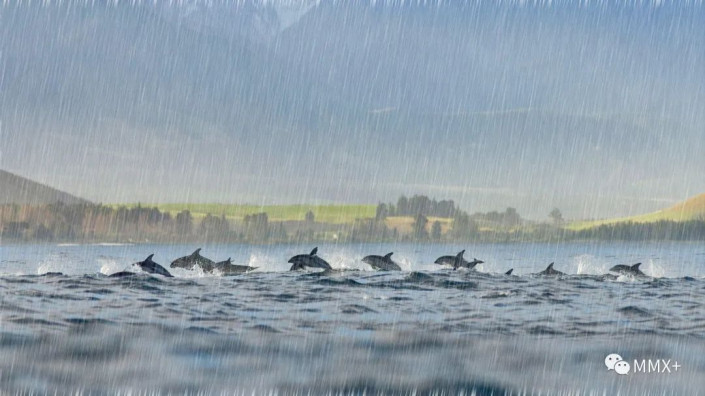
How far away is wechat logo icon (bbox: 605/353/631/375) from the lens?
18500 millimetres

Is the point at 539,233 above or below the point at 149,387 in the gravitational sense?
above

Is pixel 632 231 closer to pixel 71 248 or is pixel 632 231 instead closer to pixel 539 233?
pixel 539 233

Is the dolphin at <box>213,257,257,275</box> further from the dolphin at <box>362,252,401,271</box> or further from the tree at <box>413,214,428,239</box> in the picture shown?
the tree at <box>413,214,428,239</box>

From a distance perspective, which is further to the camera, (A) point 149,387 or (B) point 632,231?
(B) point 632,231

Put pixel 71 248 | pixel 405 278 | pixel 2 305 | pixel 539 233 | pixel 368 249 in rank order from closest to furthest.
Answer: pixel 2 305, pixel 405 278, pixel 71 248, pixel 368 249, pixel 539 233

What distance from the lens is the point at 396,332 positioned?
829 inches

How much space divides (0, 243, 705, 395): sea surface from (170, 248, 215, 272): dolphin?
401mm

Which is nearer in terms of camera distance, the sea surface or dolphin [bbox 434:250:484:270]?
the sea surface

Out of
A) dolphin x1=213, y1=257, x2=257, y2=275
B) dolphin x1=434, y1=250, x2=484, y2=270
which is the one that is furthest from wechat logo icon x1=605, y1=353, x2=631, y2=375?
dolphin x1=213, y1=257, x2=257, y2=275

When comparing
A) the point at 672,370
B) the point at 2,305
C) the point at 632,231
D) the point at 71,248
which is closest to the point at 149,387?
the point at 2,305

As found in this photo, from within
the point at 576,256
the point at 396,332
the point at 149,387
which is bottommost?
the point at 149,387

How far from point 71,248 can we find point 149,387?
94.8 ft

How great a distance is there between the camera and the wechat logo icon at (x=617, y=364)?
18.5m

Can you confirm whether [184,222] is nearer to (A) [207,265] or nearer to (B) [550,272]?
(A) [207,265]
